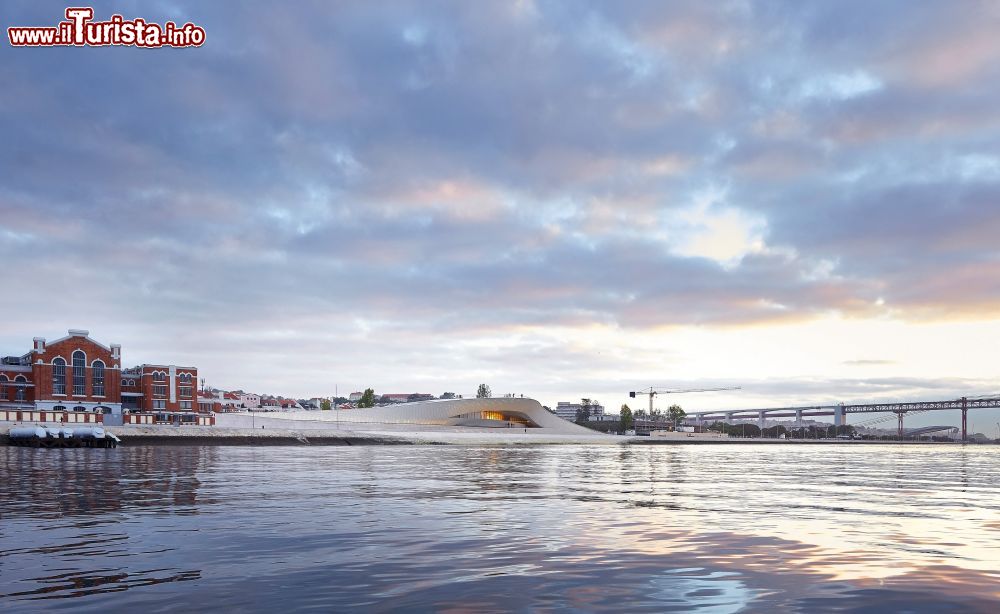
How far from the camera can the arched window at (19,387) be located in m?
136

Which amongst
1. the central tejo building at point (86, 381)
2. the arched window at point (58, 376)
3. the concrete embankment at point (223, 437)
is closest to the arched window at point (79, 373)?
the central tejo building at point (86, 381)

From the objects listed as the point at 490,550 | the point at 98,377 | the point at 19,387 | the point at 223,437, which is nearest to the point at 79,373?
the point at 98,377

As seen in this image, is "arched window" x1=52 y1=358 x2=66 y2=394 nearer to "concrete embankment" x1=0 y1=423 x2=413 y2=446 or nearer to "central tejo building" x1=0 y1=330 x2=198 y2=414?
"central tejo building" x1=0 y1=330 x2=198 y2=414

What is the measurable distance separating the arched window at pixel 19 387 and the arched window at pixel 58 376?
4.63 meters

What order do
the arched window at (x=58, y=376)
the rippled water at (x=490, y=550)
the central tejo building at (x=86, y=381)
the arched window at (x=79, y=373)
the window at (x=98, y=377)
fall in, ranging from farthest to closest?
the window at (x=98, y=377) < the arched window at (x=79, y=373) < the arched window at (x=58, y=376) < the central tejo building at (x=86, y=381) < the rippled water at (x=490, y=550)

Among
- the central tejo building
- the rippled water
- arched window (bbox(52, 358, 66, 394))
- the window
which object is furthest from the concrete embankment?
the rippled water

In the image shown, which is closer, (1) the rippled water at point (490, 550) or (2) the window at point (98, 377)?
(1) the rippled water at point (490, 550)

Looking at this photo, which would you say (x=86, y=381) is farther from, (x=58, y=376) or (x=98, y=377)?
(x=58, y=376)

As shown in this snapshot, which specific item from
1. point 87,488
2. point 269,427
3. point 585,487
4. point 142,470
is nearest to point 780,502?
point 585,487

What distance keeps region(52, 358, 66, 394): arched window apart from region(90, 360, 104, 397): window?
533cm

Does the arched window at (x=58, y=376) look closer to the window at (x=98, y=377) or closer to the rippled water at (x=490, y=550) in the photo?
the window at (x=98, y=377)

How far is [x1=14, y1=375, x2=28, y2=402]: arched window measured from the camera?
13600 cm

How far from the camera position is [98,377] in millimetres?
145000

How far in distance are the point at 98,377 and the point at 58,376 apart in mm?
7270
